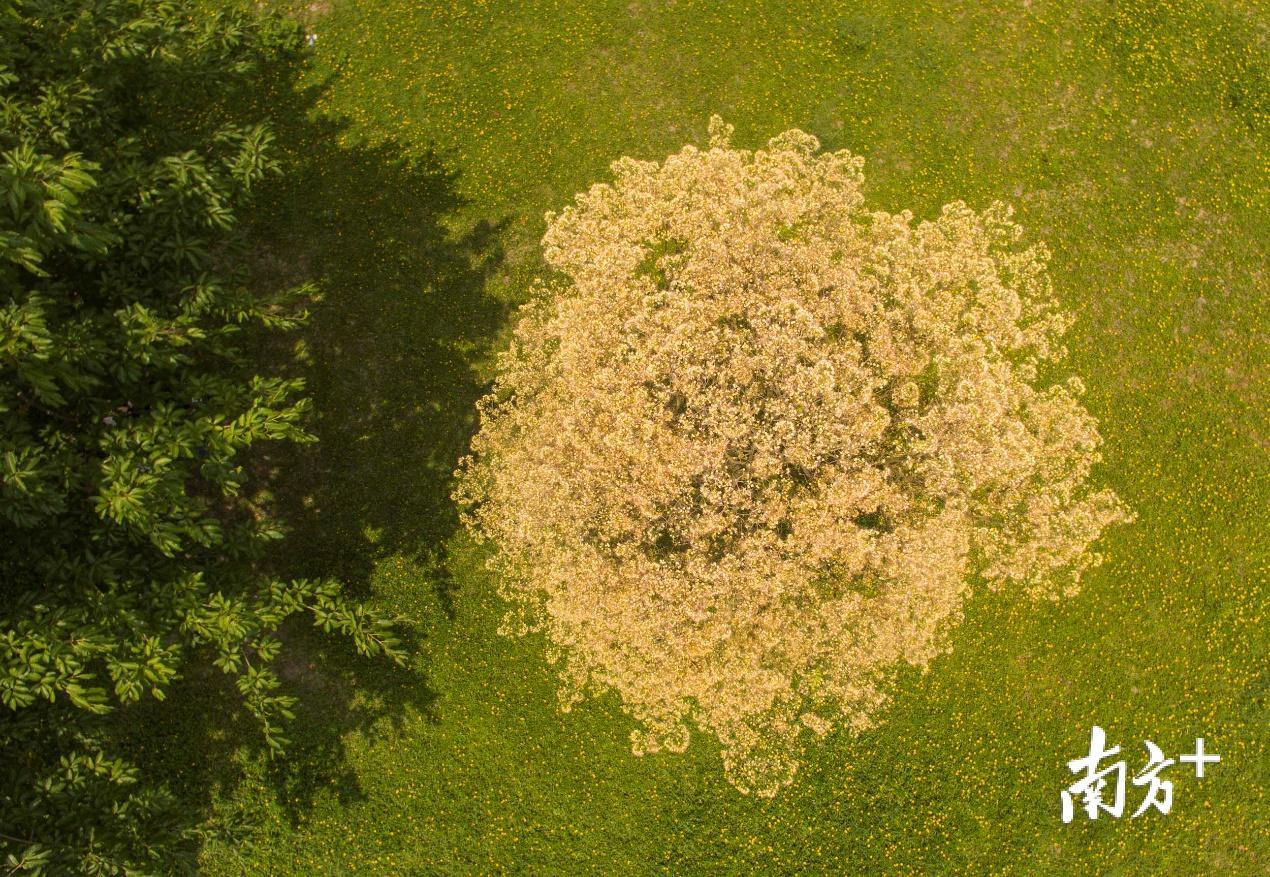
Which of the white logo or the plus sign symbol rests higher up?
the plus sign symbol

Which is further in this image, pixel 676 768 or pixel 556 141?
pixel 556 141

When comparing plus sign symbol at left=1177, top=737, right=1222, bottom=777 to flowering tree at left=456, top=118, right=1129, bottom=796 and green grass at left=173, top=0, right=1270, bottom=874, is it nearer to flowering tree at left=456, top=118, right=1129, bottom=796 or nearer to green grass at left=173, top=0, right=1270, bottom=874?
green grass at left=173, top=0, right=1270, bottom=874

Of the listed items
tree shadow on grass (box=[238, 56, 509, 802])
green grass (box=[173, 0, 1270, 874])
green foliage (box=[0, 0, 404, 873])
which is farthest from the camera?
tree shadow on grass (box=[238, 56, 509, 802])

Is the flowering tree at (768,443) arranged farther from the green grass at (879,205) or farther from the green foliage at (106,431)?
the green foliage at (106,431)

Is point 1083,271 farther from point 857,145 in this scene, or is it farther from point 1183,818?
point 1183,818

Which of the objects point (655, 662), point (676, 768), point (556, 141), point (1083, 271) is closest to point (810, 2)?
point (556, 141)

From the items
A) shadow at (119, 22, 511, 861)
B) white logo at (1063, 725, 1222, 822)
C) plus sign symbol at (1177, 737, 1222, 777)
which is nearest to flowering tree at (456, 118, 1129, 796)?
shadow at (119, 22, 511, 861)
